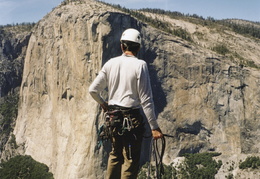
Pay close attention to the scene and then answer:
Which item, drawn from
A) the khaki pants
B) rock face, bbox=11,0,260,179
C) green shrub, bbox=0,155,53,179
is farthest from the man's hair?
green shrub, bbox=0,155,53,179

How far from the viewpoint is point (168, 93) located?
56.1 m

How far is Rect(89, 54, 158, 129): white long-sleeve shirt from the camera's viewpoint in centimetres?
630

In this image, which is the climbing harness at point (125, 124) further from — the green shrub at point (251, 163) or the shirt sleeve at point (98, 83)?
the green shrub at point (251, 163)

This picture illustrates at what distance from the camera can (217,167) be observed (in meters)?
49.0

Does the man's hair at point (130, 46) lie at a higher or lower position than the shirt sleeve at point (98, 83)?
higher

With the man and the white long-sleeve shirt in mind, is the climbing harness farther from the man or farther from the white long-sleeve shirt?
the white long-sleeve shirt

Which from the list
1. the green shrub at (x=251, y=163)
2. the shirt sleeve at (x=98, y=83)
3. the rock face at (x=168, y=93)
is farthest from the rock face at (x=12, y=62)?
the shirt sleeve at (x=98, y=83)

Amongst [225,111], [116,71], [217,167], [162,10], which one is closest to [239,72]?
[225,111]

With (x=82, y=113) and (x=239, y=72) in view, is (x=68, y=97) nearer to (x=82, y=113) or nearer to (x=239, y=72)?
(x=82, y=113)

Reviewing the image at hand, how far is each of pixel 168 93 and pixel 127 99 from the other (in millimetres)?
49969

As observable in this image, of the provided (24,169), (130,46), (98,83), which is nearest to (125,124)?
(98,83)

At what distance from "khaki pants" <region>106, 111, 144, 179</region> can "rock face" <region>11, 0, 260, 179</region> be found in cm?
4065

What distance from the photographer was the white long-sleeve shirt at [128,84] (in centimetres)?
630

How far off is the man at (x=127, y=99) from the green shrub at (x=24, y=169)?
4427 cm
